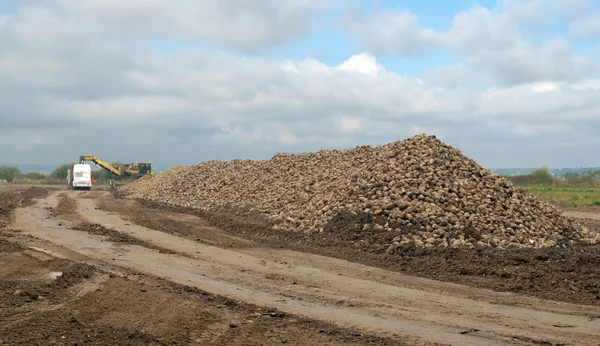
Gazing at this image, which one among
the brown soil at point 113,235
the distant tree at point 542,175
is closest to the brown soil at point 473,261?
the brown soil at point 113,235

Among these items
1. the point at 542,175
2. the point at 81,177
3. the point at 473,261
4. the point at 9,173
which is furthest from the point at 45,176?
the point at 473,261

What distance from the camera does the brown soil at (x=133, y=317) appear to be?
6410 millimetres

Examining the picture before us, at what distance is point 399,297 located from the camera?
30.1 ft

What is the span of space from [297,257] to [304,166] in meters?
14.2

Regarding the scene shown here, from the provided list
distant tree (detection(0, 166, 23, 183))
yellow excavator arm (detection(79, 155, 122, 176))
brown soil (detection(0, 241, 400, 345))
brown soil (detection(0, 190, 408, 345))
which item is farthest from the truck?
brown soil (detection(0, 241, 400, 345))

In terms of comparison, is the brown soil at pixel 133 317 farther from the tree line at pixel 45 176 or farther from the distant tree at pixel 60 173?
the distant tree at pixel 60 173

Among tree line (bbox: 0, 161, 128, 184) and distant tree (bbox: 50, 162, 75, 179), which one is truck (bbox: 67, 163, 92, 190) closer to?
tree line (bbox: 0, 161, 128, 184)

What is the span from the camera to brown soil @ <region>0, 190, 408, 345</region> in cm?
641

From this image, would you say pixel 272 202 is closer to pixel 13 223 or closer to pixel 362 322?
pixel 13 223

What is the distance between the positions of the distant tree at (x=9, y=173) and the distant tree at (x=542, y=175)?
70470 mm

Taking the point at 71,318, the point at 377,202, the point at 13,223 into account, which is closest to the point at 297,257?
the point at 377,202

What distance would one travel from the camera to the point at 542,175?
6919cm

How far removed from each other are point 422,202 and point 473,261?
3.55 meters

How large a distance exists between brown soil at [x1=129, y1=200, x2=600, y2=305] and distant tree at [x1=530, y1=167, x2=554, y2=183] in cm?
5584
